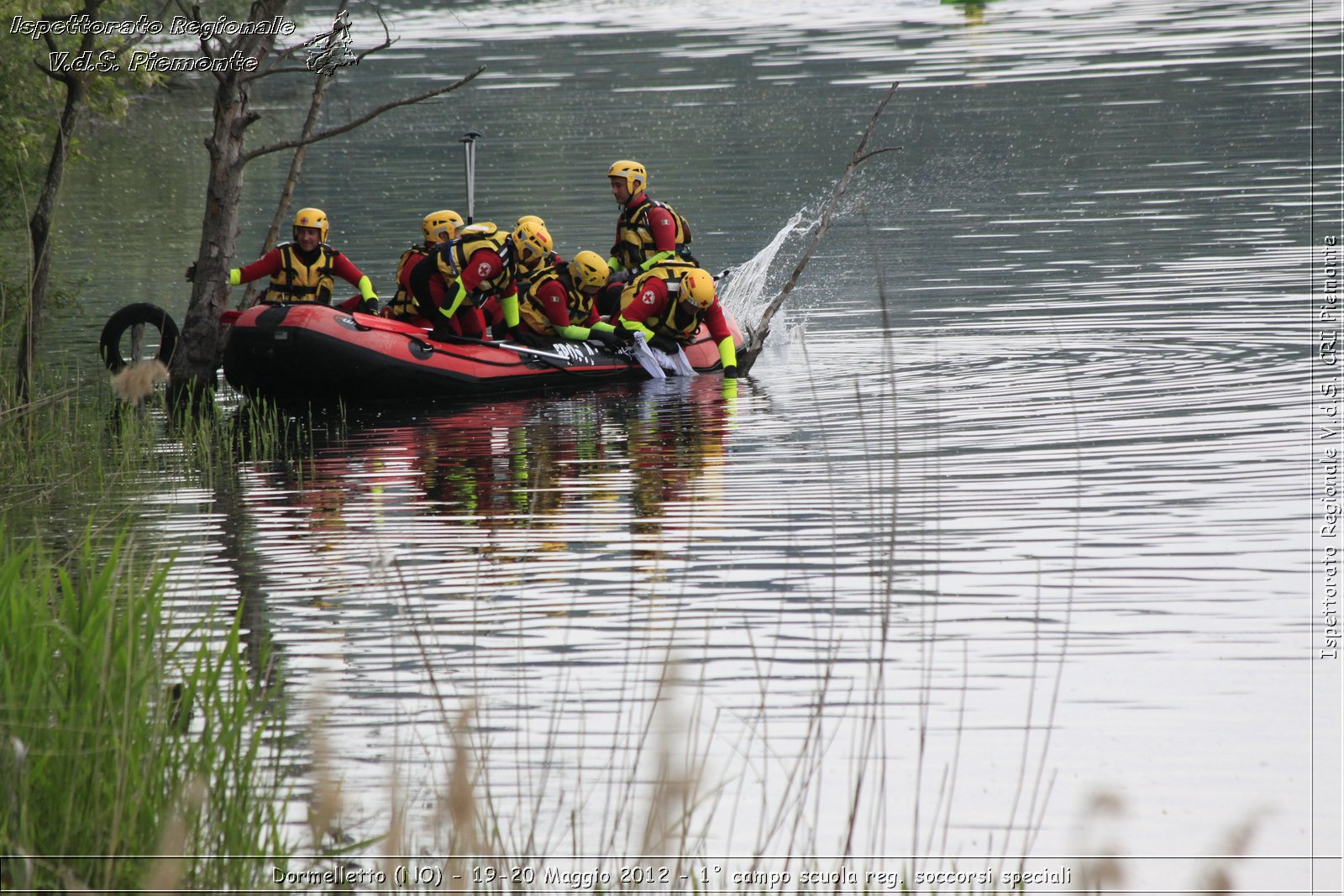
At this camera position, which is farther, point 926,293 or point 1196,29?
point 1196,29

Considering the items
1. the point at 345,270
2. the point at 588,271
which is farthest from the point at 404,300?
the point at 588,271

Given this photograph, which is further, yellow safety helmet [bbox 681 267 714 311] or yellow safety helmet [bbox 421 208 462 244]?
yellow safety helmet [bbox 421 208 462 244]

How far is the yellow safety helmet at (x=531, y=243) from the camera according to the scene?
51.4 feet

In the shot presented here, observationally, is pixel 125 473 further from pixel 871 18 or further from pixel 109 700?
pixel 871 18

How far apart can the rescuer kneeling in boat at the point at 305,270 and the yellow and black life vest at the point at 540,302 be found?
4.48ft

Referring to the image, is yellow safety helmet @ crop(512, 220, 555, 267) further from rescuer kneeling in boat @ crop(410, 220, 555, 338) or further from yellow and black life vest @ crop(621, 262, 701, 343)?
yellow and black life vest @ crop(621, 262, 701, 343)

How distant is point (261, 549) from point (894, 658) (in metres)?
4.06

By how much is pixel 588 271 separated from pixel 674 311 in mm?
861

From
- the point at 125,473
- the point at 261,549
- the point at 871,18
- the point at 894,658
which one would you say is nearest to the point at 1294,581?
the point at 894,658

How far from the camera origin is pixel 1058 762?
21.0 feet

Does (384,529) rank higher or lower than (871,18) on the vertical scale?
lower

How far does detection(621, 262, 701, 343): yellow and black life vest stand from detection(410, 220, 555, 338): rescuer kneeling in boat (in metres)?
0.86

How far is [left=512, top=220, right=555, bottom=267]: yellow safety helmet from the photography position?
15.7 m

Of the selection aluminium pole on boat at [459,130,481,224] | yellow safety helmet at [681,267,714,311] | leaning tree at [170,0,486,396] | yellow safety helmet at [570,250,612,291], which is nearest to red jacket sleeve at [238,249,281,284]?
leaning tree at [170,0,486,396]
